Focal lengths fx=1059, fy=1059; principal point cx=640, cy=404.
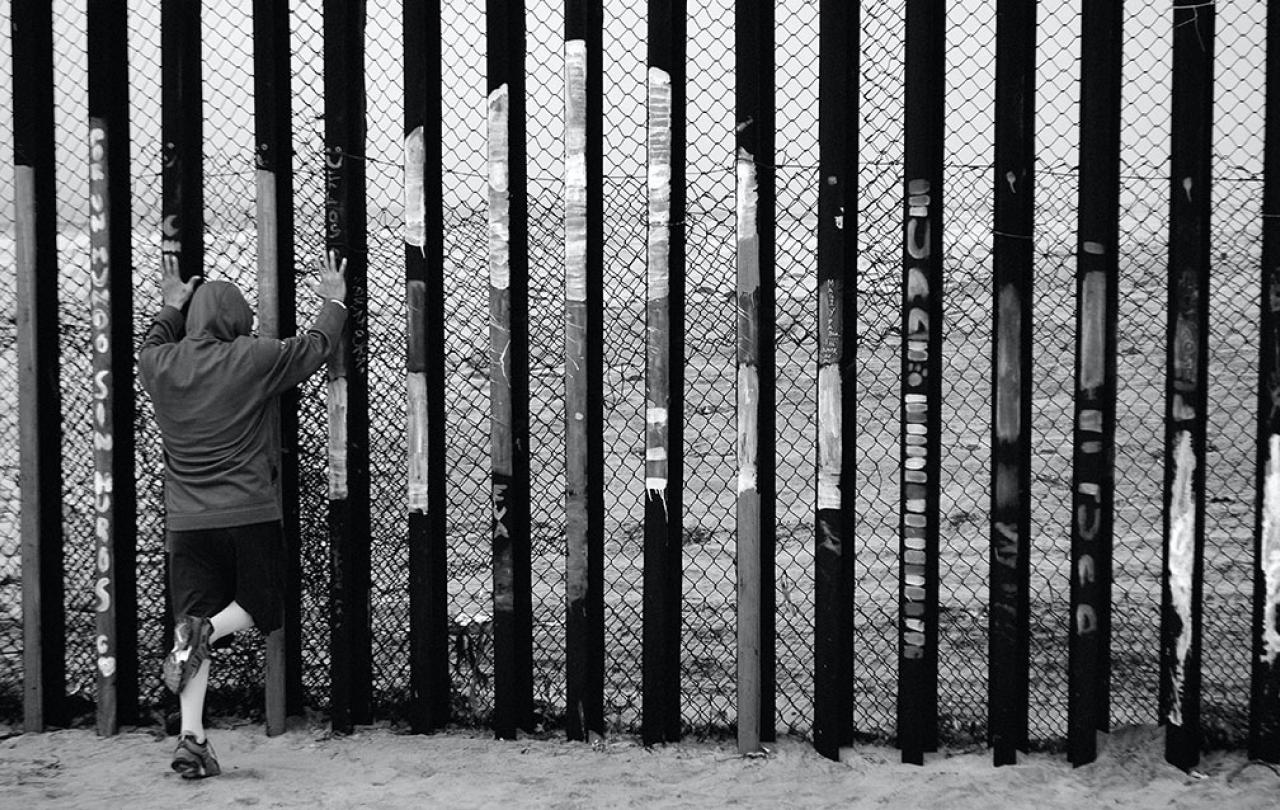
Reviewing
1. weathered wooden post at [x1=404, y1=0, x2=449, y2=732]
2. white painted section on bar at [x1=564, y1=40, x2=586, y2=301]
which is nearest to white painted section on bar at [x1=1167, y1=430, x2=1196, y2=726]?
white painted section on bar at [x1=564, y1=40, x2=586, y2=301]

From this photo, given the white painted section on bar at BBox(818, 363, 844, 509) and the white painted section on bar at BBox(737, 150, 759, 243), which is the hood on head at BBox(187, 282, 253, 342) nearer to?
the white painted section on bar at BBox(737, 150, 759, 243)

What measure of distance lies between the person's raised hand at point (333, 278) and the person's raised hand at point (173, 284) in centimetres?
46

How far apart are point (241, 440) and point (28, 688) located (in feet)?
4.54

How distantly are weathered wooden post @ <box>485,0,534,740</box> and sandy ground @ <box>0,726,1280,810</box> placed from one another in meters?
0.36

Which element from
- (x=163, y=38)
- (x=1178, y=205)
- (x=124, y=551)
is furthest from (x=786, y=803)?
(x=163, y=38)

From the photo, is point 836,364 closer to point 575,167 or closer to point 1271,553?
point 575,167

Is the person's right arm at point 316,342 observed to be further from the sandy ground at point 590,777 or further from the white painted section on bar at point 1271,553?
the white painted section on bar at point 1271,553

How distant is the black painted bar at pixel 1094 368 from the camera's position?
11.2 feet

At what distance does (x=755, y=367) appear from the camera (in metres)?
3.64

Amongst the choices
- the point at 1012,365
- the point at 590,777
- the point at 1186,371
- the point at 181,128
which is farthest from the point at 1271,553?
the point at 181,128

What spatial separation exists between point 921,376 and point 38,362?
10.6 feet

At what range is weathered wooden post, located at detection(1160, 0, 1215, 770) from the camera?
3385mm

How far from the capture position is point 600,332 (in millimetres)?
3729

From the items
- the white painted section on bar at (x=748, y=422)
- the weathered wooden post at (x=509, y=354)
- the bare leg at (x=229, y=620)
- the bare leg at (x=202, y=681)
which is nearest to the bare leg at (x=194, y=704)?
the bare leg at (x=202, y=681)
